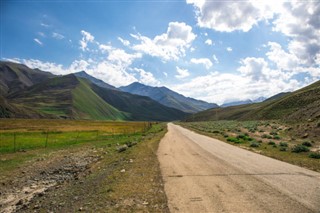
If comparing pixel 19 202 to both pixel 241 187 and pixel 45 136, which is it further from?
pixel 45 136

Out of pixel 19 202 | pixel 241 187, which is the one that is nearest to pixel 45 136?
pixel 19 202

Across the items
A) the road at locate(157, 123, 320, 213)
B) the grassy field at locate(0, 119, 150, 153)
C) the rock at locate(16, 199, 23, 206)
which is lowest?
the rock at locate(16, 199, 23, 206)

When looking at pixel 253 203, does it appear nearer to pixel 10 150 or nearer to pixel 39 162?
pixel 39 162

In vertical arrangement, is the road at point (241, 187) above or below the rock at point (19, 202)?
above

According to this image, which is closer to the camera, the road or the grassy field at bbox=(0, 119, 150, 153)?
the road

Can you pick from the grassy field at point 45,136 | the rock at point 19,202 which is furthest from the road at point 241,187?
the grassy field at point 45,136

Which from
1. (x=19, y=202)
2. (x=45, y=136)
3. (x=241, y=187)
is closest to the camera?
(x=241, y=187)

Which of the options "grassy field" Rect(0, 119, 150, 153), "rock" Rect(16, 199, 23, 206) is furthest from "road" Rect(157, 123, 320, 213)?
"grassy field" Rect(0, 119, 150, 153)

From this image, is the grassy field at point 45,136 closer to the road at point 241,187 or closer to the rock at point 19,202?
the rock at point 19,202

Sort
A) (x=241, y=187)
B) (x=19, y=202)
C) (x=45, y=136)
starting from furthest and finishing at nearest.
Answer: (x=45, y=136), (x=19, y=202), (x=241, y=187)

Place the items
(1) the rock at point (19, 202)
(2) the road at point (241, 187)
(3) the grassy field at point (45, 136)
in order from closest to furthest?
1. (2) the road at point (241, 187)
2. (1) the rock at point (19, 202)
3. (3) the grassy field at point (45, 136)

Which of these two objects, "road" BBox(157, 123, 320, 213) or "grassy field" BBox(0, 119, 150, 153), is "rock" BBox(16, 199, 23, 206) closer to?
"road" BBox(157, 123, 320, 213)

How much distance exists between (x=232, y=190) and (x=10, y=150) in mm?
29155

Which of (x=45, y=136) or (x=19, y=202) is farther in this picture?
(x=45, y=136)
